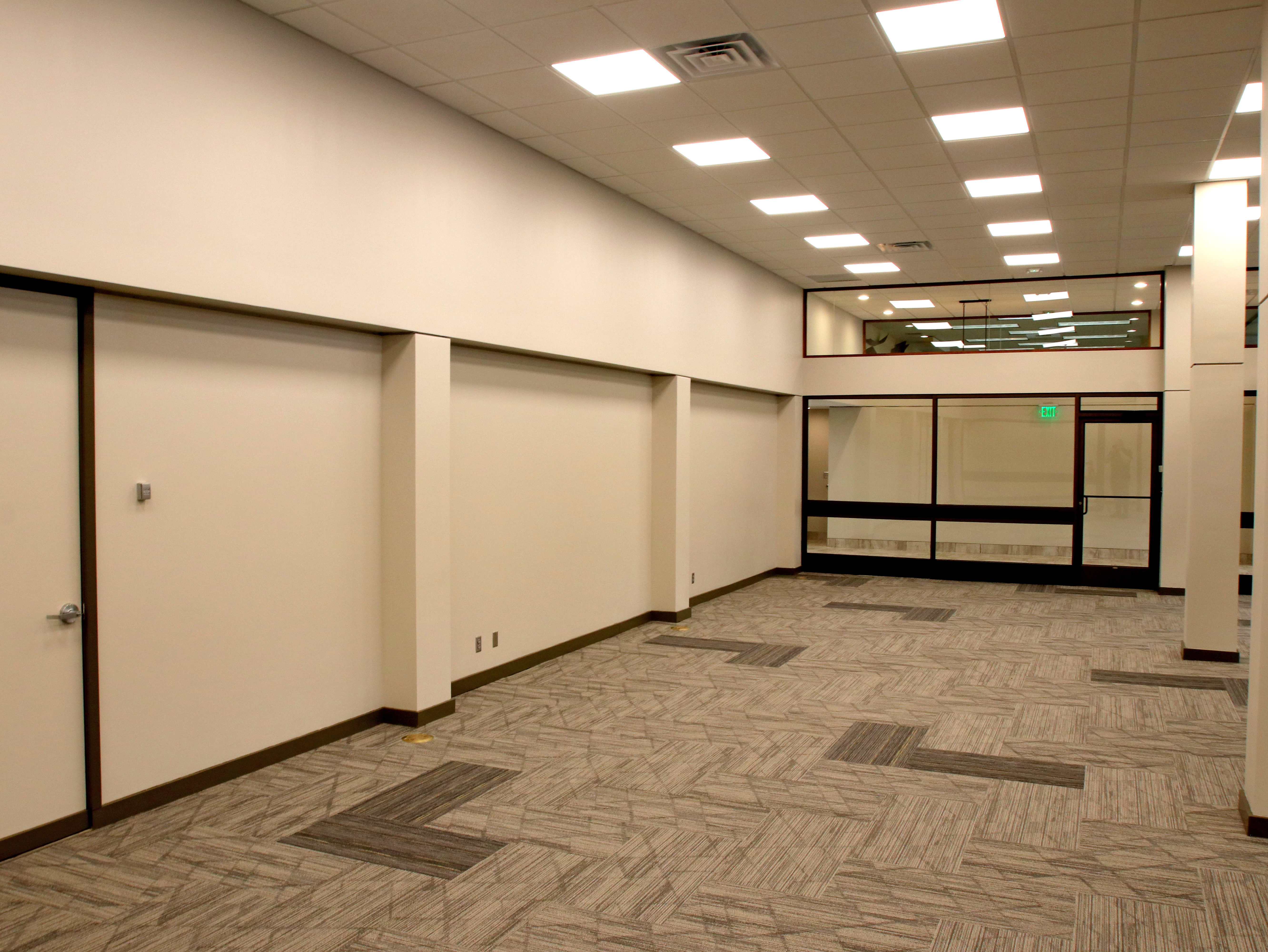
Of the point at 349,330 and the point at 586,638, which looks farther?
the point at 586,638

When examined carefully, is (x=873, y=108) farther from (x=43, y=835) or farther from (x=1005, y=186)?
(x=43, y=835)

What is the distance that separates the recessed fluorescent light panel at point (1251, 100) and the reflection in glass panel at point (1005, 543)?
6.12m

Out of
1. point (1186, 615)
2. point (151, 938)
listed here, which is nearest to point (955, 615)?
point (1186, 615)

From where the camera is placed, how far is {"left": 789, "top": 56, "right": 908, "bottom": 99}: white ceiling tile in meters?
4.86

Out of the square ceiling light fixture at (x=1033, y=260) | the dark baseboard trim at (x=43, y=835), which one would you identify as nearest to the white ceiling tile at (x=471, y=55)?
the dark baseboard trim at (x=43, y=835)

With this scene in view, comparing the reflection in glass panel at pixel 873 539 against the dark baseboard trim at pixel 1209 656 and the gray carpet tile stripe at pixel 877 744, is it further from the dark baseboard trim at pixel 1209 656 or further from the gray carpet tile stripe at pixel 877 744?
the gray carpet tile stripe at pixel 877 744

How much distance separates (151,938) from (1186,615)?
6.76m

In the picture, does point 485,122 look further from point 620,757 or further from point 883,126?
point 620,757

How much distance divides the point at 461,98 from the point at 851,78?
6.71ft

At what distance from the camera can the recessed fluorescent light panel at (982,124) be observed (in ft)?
18.3

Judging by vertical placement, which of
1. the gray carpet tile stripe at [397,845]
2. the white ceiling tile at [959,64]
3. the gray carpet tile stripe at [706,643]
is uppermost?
the white ceiling tile at [959,64]

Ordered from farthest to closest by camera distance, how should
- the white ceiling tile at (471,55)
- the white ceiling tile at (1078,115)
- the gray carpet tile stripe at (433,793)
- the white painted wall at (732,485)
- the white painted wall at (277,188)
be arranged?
the white painted wall at (732,485) < the white ceiling tile at (1078,115) < the white ceiling tile at (471,55) < the gray carpet tile stripe at (433,793) < the white painted wall at (277,188)

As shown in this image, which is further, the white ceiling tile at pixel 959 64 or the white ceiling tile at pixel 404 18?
the white ceiling tile at pixel 959 64

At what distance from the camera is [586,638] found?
7.21 m
